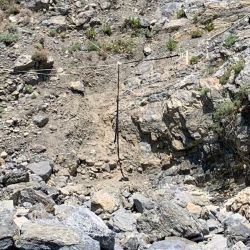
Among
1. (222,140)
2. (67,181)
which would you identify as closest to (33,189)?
(67,181)

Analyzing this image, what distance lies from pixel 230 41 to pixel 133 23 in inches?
145

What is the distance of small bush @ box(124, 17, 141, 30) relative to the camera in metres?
16.0

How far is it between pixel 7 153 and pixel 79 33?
478 centimetres

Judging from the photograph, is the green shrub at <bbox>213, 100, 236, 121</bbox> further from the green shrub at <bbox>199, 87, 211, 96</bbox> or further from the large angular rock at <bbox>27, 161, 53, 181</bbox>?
the large angular rock at <bbox>27, 161, 53, 181</bbox>

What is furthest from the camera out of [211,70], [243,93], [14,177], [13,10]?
[13,10]

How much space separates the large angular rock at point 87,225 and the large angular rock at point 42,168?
276 cm

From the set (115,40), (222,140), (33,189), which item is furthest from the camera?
(115,40)

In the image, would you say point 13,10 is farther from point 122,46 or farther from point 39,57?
point 122,46

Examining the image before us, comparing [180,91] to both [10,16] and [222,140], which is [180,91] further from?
[10,16]

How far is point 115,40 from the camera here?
1584 cm

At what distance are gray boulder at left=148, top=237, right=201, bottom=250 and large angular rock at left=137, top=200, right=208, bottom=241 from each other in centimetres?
16

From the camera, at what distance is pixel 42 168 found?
41.1 feet

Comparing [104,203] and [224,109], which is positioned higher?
[224,109]

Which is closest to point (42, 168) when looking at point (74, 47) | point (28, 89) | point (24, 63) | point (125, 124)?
Result: point (125, 124)
